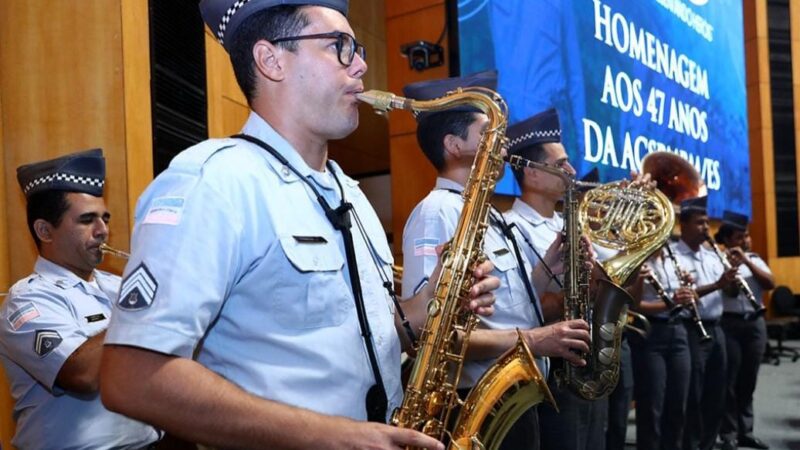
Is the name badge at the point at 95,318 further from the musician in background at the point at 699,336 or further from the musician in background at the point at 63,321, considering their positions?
the musician in background at the point at 699,336

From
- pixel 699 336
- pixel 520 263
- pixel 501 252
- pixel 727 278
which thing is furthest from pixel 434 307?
pixel 727 278

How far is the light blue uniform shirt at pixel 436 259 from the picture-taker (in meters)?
2.77

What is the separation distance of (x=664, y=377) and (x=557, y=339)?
9.69 feet

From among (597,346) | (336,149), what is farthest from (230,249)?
(336,149)

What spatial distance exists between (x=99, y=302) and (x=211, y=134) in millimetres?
1441

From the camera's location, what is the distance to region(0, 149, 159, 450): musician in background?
2.37m

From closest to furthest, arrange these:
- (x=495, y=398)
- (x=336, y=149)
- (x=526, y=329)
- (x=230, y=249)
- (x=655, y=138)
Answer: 1. (x=230, y=249)
2. (x=495, y=398)
3. (x=526, y=329)
4. (x=655, y=138)
5. (x=336, y=149)

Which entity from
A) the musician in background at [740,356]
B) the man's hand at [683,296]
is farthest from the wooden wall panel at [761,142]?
Result: the man's hand at [683,296]

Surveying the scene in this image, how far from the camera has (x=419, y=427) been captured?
1779 millimetres

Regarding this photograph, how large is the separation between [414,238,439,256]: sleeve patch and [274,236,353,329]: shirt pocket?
1.20 m

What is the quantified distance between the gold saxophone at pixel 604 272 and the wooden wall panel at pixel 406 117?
1581 millimetres

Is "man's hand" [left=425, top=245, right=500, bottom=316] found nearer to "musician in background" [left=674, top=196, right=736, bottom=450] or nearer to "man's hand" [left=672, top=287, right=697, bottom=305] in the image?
"man's hand" [left=672, top=287, right=697, bottom=305]

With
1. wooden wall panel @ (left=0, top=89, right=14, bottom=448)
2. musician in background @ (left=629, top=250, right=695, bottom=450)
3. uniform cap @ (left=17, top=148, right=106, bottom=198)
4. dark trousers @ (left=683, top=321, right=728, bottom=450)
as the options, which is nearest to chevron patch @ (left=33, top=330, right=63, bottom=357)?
uniform cap @ (left=17, top=148, right=106, bottom=198)

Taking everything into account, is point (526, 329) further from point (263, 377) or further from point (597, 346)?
point (263, 377)
